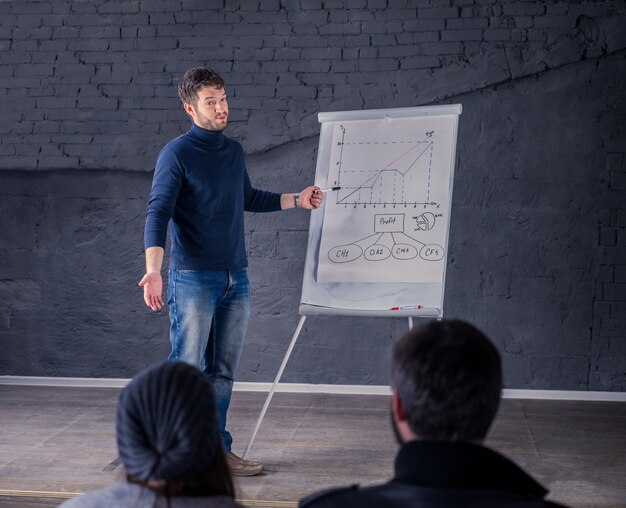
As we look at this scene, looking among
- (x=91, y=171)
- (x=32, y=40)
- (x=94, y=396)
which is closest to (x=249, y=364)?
(x=94, y=396)

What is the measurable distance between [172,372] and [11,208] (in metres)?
3.80

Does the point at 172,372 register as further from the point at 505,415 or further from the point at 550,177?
the point at 550,177

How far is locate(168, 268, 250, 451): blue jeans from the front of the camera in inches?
110

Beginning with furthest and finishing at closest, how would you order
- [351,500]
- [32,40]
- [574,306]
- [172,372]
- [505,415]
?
1. [32,40]
2. [574,306]
3. [505,415]
4. [172,372]
5. [351,500]

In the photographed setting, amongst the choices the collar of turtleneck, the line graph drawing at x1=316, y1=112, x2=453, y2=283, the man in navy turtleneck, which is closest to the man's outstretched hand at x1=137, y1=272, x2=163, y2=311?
the man in navy turtleneck

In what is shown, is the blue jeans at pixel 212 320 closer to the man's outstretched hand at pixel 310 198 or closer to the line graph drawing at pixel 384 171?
the man's outstretched hand at pixel 310 198

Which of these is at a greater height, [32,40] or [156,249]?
[32,40]

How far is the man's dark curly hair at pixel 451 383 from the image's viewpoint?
1.05 m

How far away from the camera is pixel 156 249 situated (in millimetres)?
2719

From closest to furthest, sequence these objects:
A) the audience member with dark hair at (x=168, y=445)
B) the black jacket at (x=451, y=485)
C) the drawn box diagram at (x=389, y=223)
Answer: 1. the black jacket at (x=451, y=485)
2. the audience member with dark hair at (x=168, y=445)
3. the drawn box diagram at (x=389, y=223)

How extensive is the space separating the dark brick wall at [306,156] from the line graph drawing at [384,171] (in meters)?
0.99

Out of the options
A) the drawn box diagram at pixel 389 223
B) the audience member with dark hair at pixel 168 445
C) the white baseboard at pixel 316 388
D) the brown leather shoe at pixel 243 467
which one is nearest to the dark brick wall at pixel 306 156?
the white baseboard at pixel 316 388

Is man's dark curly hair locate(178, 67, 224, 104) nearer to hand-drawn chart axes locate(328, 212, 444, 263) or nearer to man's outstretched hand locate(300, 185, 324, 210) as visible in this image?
man's outstretched hand locate(300, 185, 324, 210)

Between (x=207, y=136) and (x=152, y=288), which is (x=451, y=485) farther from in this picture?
(x=207, y=136)
